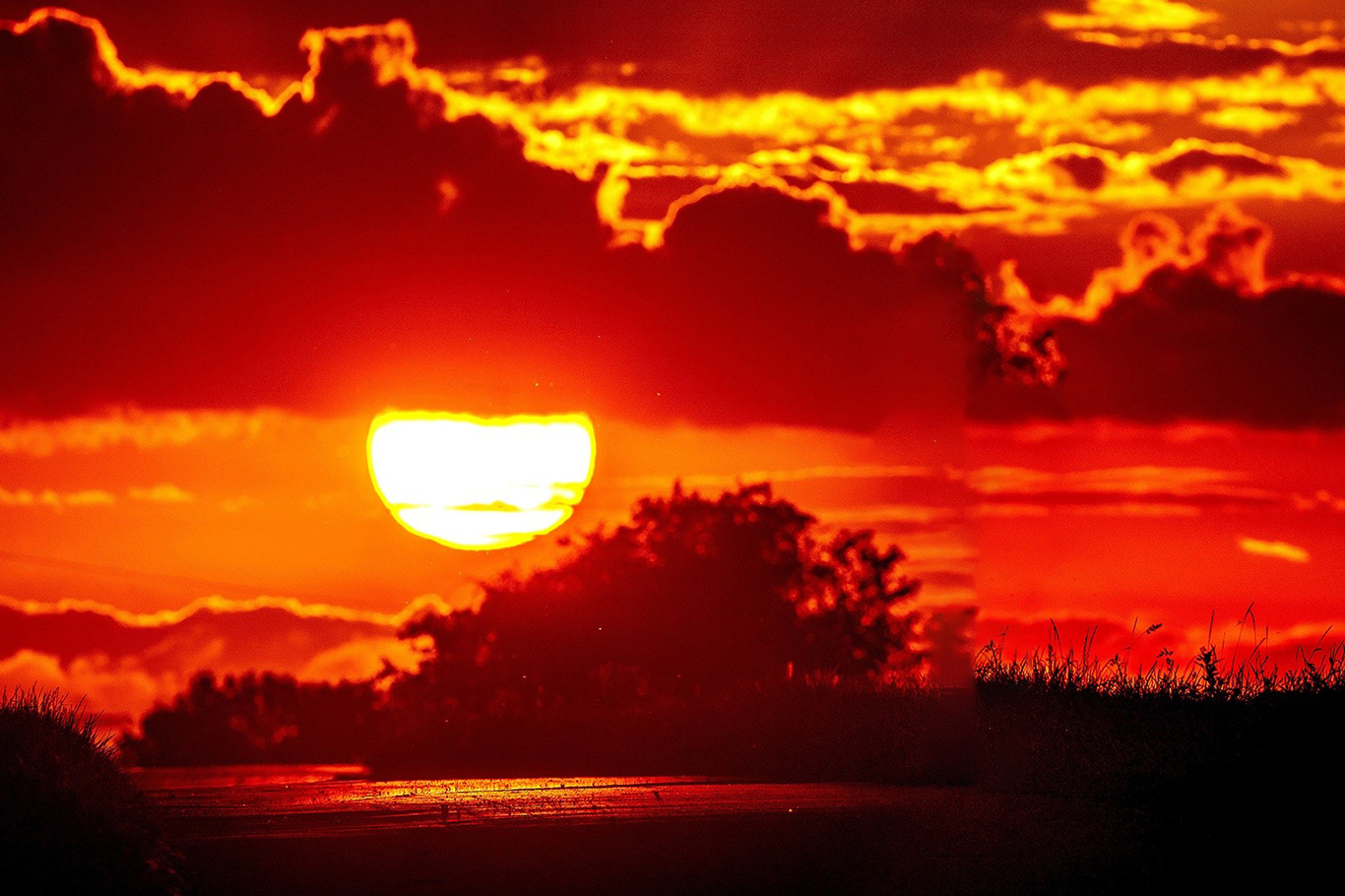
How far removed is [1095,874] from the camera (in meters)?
12.0

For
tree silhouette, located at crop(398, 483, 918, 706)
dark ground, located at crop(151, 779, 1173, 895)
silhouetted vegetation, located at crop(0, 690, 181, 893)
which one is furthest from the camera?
tree silhouette, located at crop(398, 483, 918, 706)

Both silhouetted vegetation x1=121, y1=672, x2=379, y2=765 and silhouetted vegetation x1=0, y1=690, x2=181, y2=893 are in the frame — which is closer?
silhouetted vegetation x1=0, y1=690, x2=181, y2=893

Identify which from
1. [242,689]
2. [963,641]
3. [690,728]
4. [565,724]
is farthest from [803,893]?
[242,689]

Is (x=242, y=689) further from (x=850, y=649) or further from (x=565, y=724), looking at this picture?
(x=565, y=724)

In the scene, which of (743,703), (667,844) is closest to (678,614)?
(743,703)

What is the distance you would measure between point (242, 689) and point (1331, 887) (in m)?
71.3

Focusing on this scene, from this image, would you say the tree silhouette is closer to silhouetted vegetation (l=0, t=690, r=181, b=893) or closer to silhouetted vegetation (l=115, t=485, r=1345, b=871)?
silhouetted vegetation (l=115, t=485, r=1345, b=871)

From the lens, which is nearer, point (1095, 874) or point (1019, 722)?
point (1095, 874)

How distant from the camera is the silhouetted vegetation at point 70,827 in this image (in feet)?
34.1

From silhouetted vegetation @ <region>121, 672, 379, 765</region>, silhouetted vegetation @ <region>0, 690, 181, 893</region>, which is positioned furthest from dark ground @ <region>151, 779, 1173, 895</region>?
silhouetted vegetation @ <region>121, 672, 379, 765</region>

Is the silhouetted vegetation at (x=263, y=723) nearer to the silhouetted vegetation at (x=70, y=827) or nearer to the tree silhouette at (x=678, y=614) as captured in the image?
the tree silhouette at (x=678, y=614)

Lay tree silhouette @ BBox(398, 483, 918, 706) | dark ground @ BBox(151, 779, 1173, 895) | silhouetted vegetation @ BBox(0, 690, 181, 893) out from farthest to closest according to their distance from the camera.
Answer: tree silhouette @ BBox(398, 483, 918, 706) < dark ground @ BBox(151, 779, 1173, 895) < silhouetted vegetation @ BBox(0, 690, 181, 893)

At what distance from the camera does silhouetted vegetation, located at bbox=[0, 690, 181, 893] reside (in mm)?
10391

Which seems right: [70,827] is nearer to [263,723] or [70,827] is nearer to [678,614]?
[678,614]
